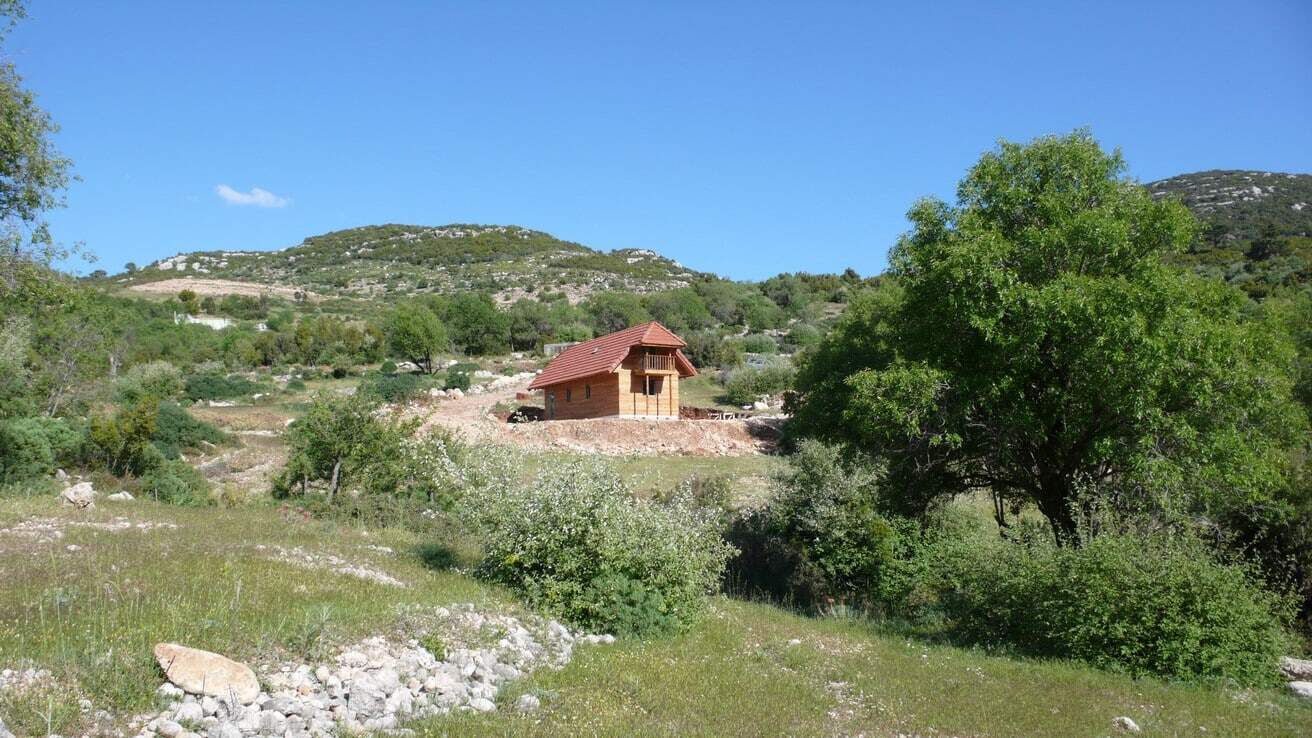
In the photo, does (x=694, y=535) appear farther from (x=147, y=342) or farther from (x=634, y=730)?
(x=147, y=342)

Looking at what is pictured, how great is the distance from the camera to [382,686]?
21.7 ft

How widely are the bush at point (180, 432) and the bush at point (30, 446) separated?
7.58 meters

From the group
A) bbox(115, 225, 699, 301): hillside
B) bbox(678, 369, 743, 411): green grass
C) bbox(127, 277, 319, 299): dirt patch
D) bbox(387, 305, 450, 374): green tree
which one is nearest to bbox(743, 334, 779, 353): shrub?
bbox(678, 369, 743, 411): green grass

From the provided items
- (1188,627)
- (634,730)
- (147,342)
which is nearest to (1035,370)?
(1188,627)

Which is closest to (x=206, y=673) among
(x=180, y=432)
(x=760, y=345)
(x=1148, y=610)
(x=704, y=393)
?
(x=1148, y=610)

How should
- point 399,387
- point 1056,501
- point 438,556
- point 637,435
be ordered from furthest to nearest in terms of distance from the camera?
point 399,387, point 637,435, point 1056,501, point 438,556

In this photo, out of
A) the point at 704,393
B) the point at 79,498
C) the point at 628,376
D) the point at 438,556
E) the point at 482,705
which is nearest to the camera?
the point at 482,705

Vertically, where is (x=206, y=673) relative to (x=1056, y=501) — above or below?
below

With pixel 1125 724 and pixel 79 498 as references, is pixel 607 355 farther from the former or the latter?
pixel 1125 724

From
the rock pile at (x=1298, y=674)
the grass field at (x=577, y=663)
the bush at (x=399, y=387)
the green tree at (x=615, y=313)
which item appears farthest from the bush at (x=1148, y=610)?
the green tree at (x=615, y=313)

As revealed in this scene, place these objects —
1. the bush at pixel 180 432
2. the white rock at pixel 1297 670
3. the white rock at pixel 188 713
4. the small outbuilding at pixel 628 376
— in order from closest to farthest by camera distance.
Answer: the white rock at pixel 188 713, the white rock at pixel 1297 670, the bush at pixel 180 432, the small outbuilding at pixel 628 376

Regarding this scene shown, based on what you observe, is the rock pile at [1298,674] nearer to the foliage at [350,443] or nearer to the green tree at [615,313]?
the foliage at [350,443]

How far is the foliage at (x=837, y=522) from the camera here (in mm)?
16031

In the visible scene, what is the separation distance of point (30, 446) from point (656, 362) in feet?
Answer: 85.7
